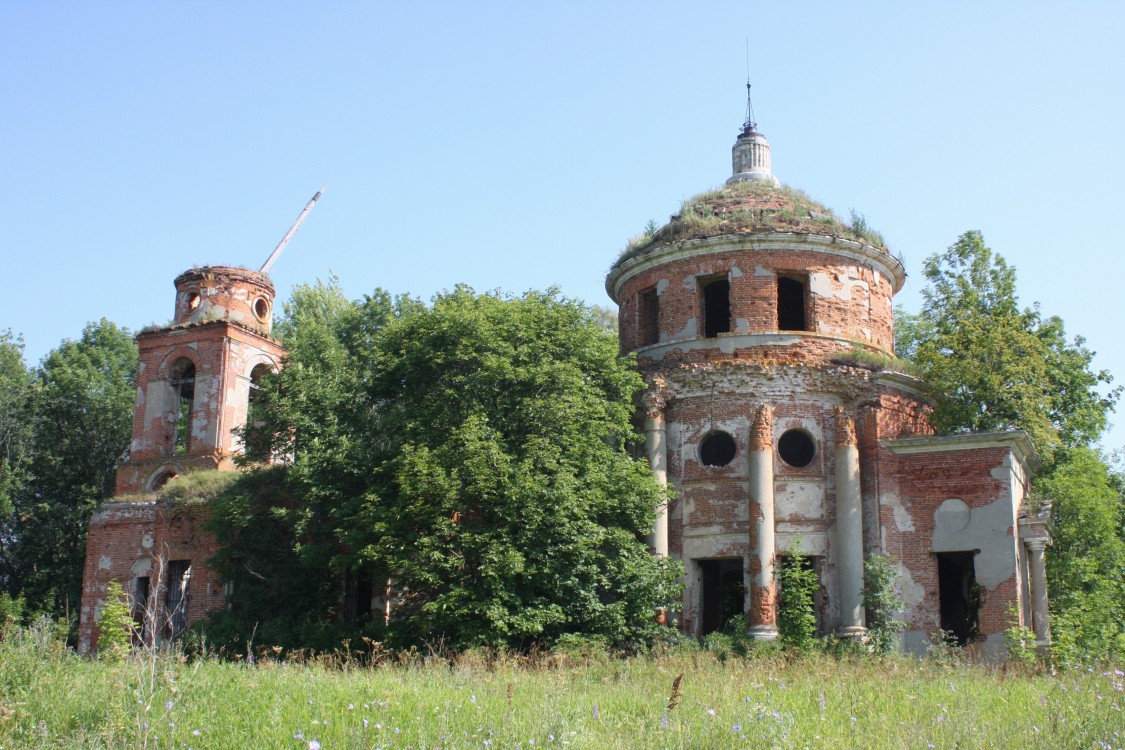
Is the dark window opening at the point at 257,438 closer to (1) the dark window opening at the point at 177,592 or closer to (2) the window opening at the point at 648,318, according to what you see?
(1) the dark window opening at the point at 177,592

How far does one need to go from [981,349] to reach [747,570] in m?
7.75

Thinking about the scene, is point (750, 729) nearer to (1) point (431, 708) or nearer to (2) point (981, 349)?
(1) point (431, 708)

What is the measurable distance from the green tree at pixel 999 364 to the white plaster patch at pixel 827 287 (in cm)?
265

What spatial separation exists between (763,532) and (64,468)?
26197 millimetres

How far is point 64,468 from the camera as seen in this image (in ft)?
118

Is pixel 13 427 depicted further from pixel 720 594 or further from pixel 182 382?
pixel 720 594

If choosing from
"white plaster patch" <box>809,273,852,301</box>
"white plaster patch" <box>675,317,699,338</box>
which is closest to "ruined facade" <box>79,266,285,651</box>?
"white plaster patch" <box>675,317,699,338</box>

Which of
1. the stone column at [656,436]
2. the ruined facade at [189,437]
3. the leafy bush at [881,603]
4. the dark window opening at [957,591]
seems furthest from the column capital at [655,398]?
the ruined facade at [189,437]

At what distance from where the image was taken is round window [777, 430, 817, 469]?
2067 cm

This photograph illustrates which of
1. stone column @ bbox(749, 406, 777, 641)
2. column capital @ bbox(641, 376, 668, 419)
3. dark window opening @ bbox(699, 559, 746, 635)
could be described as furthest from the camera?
dark window opening @ bbox(699, 559, 746, 635)

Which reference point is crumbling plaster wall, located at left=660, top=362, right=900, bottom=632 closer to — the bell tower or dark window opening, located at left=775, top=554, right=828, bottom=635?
dark window opening, located at left=775, top=554, right=828, bottom=635

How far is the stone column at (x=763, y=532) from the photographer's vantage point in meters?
19.2

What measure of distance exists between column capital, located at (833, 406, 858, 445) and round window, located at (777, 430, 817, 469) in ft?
1.97

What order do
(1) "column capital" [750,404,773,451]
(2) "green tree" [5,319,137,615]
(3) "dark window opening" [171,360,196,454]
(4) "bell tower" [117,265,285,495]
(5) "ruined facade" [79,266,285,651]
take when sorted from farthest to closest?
(2) "green tree" [5,319,137,615], (3) "dark window opening" [171,360,196,454], (4) "bell tower" [117,265,285,495], (5) "ruined facade" [79,266,285,651], (1) "column capital" [750,404,773,451]
